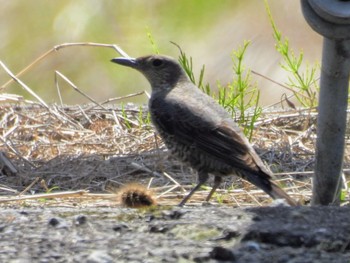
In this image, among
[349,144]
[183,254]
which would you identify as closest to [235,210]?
[183,254]

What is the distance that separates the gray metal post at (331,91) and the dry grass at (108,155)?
0.57 meters

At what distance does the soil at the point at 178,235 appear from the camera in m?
5.38

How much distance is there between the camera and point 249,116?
329 inches

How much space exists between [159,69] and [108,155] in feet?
2.07

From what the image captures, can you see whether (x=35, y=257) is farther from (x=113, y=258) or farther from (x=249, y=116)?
(x=249, y=116)

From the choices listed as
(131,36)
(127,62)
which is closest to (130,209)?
(127,62)

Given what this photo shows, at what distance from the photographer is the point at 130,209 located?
6051mm

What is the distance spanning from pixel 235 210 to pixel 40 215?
829 millimetres

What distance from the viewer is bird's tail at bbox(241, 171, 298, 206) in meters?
6.71

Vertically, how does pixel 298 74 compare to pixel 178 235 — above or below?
above

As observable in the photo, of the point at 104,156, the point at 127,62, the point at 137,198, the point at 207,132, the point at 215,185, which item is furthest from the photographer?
the point at 127,62

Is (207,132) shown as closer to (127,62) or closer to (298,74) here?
(127,62)

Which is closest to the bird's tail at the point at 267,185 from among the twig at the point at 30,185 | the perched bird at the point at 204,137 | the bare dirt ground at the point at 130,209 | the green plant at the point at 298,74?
the perched bird at the point at 204,137

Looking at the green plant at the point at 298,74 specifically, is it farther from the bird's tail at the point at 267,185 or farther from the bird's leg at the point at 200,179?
the bird's tail at the point at 267,185
